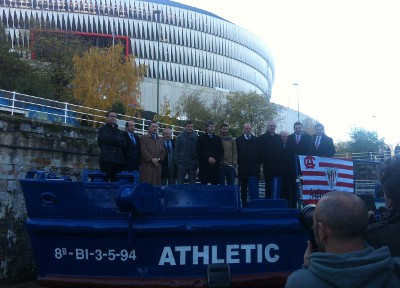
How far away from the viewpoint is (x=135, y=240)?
6699 mm

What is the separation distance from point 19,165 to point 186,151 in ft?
16.4

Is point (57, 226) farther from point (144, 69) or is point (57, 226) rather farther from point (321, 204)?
point (144, 69)

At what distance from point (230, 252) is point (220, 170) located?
Result: 2928 millimetres

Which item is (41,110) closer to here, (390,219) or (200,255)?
(200,255)

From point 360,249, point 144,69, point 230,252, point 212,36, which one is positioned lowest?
point 230,252

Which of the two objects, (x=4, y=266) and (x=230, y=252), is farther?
(x=4, y=266)

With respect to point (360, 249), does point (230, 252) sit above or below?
Answer: below

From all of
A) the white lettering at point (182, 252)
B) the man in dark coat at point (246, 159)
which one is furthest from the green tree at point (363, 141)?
the white lettering at point (182, 252)

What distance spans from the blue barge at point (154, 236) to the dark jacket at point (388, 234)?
3.45 m

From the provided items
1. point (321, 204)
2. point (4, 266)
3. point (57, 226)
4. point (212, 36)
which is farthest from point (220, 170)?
point (212, 36)

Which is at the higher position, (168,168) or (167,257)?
(168,168)

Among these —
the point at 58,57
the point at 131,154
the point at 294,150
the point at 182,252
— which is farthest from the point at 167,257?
the point at 58,57

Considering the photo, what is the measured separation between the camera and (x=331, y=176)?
8.02 meters

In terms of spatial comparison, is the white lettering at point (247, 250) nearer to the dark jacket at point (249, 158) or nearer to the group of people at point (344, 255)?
the dark jacket at point (249, 158)
